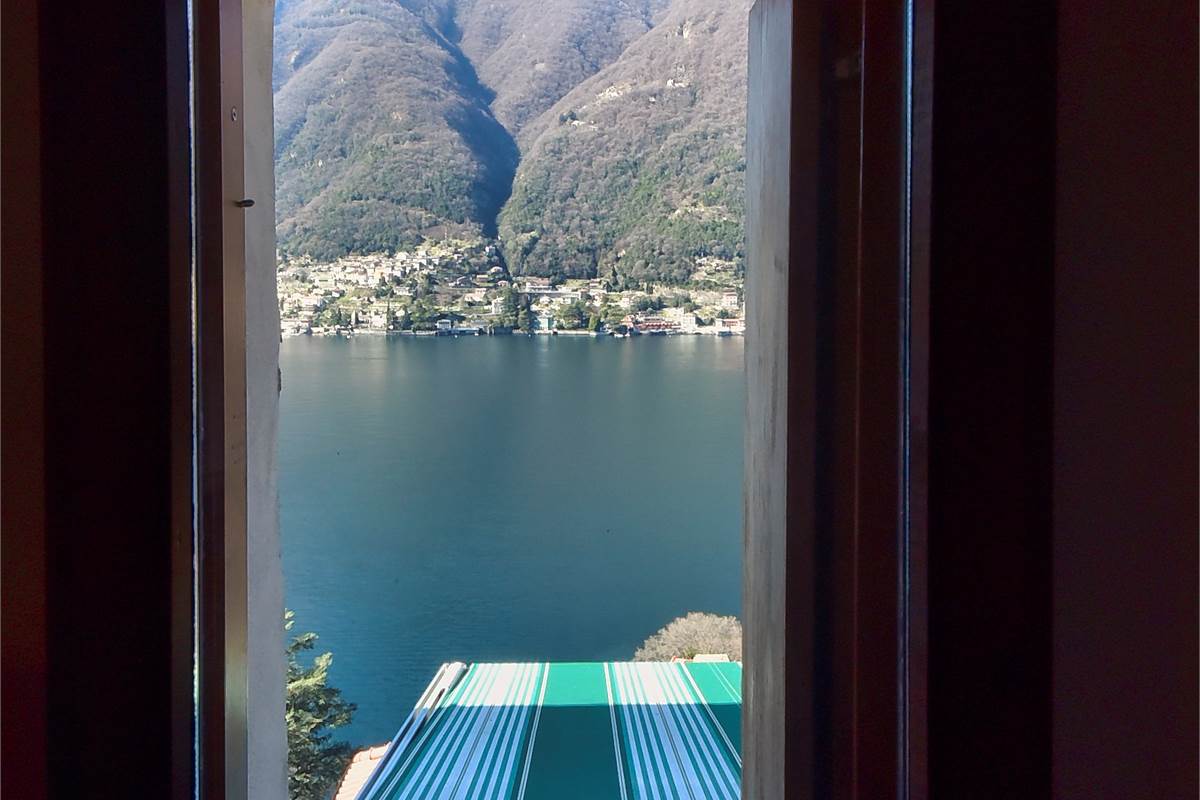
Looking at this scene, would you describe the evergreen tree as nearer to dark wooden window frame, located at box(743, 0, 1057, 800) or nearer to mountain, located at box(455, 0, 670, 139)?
dark wooden window frame, located at box(743, 0, 1057, 800)

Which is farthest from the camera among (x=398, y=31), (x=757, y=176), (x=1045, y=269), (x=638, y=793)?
(x=398, y=31)

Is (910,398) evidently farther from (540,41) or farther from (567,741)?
(540,41)

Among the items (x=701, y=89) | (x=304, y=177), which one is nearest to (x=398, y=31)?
(x=304, y=177)

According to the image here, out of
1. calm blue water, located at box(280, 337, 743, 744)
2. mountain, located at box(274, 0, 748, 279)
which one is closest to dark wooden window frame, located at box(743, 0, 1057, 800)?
calm blue water, located at box(280, 337, 743, 744)

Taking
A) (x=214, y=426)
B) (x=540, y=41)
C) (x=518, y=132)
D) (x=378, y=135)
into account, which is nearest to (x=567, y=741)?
(x=214, y=426)

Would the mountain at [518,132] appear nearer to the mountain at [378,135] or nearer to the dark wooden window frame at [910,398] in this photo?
the mountain at [378,135]

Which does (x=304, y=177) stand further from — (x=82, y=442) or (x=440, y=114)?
(x=82, y=442)
